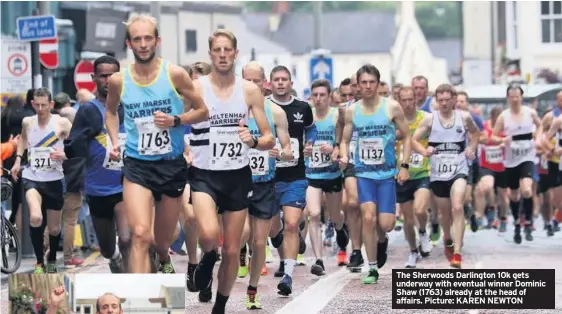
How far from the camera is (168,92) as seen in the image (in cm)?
933

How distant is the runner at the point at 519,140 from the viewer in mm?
18597

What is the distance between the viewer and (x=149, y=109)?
929 cm

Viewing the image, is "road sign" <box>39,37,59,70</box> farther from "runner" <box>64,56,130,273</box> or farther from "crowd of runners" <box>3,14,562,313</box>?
"runner" <box>64,56,130,273</box>

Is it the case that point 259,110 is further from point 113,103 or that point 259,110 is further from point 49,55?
point 49,55

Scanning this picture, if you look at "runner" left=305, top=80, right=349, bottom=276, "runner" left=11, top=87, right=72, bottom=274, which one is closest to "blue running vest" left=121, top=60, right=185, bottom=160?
"runner" left=11, top=87, right=72, bottom=274

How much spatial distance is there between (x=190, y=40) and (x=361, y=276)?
5940cm

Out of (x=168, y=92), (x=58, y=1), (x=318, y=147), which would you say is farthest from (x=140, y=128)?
(x=58, y=1)

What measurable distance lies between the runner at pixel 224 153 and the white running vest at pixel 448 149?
5553 mm

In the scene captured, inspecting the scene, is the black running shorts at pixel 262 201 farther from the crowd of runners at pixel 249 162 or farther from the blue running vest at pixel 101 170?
the blue running vest at pixel 101 170

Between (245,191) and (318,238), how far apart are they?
5.11 metres

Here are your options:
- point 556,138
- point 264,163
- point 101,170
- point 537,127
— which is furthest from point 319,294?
point 537,127

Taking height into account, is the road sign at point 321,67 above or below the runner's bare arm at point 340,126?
above

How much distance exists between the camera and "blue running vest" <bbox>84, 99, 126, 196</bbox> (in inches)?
436

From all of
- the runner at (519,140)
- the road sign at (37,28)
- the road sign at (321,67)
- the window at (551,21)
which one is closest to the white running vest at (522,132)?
the runner at (519,140)
